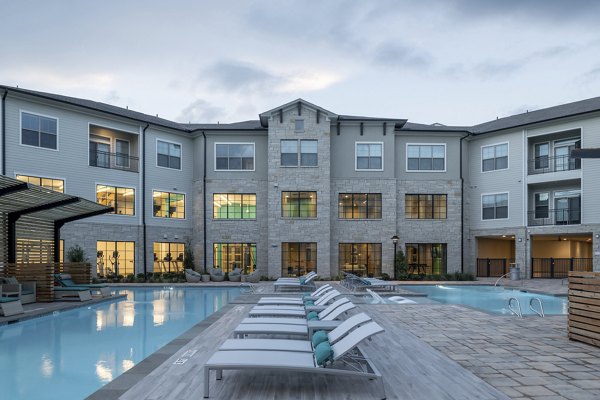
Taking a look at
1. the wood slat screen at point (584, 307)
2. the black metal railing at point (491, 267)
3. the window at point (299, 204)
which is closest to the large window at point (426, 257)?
the black metal railing at point (491, 267)

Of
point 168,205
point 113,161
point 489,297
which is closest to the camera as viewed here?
point 489,297

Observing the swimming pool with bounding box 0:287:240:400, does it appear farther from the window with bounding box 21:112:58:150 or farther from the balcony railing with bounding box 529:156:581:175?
the balcony railing with bounding box 529:156:581:175

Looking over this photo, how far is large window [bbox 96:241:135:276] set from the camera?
2362 cm

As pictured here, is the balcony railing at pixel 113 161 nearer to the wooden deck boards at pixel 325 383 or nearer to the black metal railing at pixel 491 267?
the wooden deck boards at pixel 325 383

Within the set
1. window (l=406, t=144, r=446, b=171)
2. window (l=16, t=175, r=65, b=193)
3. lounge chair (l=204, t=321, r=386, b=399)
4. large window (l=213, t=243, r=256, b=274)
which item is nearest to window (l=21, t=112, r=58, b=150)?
window (l=16, t=175, r=65, b=193)

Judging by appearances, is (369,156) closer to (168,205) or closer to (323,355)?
(168,205)

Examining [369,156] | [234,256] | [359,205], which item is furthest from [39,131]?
[369,156]

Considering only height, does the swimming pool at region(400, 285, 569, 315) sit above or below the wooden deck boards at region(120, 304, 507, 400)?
below

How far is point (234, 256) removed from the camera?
26.6 meters

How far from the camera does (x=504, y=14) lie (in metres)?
18.2

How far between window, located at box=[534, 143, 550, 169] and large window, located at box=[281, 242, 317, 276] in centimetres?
1328

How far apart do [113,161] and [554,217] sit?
2367cm

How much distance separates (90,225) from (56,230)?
6129mm

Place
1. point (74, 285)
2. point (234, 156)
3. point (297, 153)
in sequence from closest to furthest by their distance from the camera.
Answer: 1. point (74, 285)
2. point (297, 153)
3. point (234, 156)
